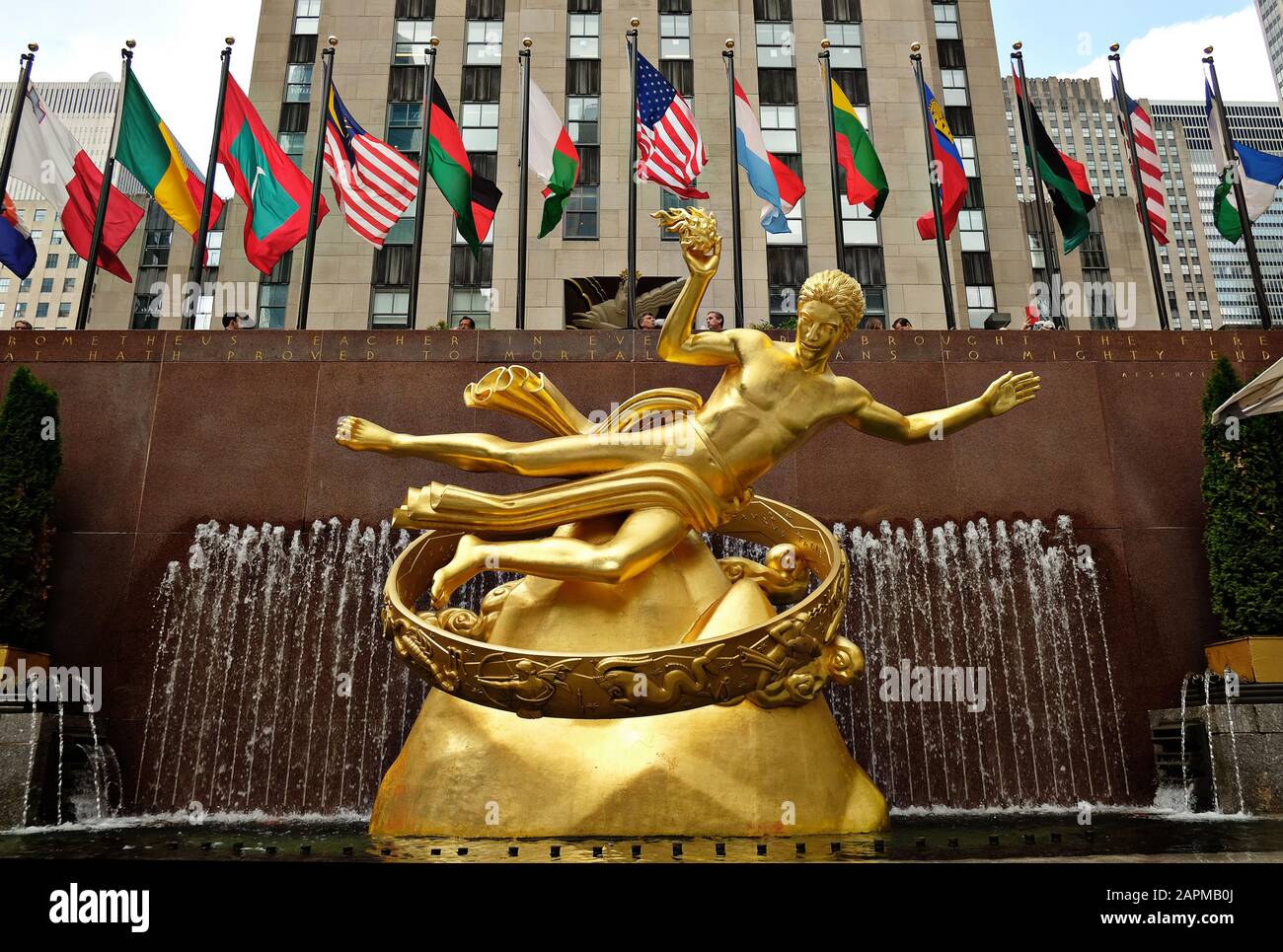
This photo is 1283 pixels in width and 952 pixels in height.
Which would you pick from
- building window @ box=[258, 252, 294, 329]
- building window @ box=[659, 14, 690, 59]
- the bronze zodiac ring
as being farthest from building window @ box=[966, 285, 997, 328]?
the bronze zodiac ring

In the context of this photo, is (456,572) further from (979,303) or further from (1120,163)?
(1120,163)

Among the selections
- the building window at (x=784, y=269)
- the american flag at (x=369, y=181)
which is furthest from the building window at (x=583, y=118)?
the american flag at (x=369, y=181)

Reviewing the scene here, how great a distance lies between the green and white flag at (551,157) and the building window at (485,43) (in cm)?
1880

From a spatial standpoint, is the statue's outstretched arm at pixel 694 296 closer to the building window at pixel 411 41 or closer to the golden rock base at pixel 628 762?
the golden rock base at pixel 628 762

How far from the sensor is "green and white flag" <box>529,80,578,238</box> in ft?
49.1

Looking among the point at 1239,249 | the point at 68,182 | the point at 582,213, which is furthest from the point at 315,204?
the point at 1239,249

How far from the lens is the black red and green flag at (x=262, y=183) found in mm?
14625

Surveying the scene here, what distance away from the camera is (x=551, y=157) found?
15117 mm

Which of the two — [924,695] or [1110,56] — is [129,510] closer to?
[924,695]

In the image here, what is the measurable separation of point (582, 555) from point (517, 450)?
95 centimetres
